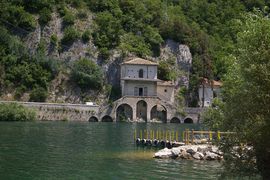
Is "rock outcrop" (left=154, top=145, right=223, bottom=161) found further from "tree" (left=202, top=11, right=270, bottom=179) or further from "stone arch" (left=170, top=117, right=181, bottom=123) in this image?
"stone arch" (left=170, top=117, right=181, bottom=123)

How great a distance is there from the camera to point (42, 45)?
94812 millimetres

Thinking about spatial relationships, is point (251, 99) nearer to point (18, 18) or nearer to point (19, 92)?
point (19, 92)

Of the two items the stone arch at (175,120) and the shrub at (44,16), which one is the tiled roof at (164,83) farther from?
the shrub at (44,16)

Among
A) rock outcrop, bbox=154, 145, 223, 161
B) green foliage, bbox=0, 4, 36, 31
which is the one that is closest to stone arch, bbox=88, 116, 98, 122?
green foliage, bbox=0, 4, 36, 31

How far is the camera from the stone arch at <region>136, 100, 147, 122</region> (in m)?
91.1

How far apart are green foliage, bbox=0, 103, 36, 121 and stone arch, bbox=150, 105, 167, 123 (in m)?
23.9

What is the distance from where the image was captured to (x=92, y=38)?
98562mm

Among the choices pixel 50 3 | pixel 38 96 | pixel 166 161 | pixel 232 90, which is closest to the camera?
pixel 232 90

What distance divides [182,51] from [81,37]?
21.9 metres

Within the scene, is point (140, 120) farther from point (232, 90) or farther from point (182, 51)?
point (232, 90)

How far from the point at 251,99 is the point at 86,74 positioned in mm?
74714

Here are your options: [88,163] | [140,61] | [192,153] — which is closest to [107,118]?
[140,61]

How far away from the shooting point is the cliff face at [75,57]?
9106 centimetres

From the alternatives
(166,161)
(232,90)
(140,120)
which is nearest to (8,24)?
(140,120)
